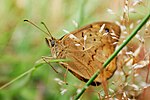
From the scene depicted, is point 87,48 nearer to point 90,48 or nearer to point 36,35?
point 90,48

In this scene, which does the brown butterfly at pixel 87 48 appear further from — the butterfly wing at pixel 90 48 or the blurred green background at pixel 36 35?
the blurred green background at pixel 36 35

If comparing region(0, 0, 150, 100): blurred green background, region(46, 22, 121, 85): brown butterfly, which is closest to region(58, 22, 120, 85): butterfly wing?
region(46, 22, 121, 85): brown butterfly

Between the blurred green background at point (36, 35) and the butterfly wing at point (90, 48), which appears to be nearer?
the butterfly wing at point (90, 48)

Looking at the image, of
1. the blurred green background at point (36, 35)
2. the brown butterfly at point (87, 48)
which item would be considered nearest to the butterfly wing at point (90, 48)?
the brown butterfly at point (87, 48)

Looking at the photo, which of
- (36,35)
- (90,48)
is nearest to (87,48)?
(90,48)

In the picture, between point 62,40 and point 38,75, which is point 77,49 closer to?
point 62,40

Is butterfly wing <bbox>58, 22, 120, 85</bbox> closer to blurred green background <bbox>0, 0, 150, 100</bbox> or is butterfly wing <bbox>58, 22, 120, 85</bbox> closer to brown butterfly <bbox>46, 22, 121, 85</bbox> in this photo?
brown butterfly <bbox>46, 22, 121, 85</bbox>

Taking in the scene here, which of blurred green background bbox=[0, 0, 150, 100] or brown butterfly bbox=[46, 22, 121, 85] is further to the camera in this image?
blurred green background bbox=[0, 0, 150, 100]
